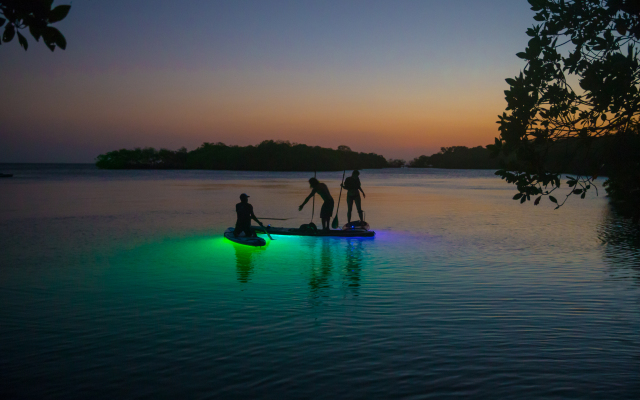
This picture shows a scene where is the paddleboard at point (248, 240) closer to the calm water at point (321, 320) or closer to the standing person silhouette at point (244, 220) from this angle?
the standing person silhouette at point (244, 220)

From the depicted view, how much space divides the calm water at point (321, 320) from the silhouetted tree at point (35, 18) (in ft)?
11.8

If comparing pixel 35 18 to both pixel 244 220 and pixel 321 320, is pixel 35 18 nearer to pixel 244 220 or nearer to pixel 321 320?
pixel 321 320

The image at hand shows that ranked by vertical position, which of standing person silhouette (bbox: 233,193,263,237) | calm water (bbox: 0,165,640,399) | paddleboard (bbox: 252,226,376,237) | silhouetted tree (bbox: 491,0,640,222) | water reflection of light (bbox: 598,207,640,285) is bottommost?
water reflection of light (bbox: 598,207,640,285)

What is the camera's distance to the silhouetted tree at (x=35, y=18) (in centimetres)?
386

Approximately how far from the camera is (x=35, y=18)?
12.9 feet

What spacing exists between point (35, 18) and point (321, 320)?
5858 millimetres

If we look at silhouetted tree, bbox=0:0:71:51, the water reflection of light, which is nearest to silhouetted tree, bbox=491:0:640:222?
the water reflection of light

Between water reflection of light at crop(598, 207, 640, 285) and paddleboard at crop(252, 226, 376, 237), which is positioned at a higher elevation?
paddleboard at crop(252, 226, 376, 237)

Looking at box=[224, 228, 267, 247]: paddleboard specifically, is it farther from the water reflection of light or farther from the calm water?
the water reflection of light

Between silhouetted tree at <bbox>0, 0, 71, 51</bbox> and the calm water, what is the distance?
11.8 feet

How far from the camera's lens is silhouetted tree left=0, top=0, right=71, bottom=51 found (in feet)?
12.7

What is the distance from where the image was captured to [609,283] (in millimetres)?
11039

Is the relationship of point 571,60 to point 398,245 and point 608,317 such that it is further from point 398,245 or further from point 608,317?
point 398,245

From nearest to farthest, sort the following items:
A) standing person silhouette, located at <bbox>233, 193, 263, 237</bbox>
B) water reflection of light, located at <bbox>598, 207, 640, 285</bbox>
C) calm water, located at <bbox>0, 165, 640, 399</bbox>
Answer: calm water, located at <bbox>0, 165, 640, 399</bbox>, water reflection of light, located at <bbox>598, 207, 640, 285</bbox>, standing person silhouette, located at <bbox>233, 193, 263, 237</bbox>
